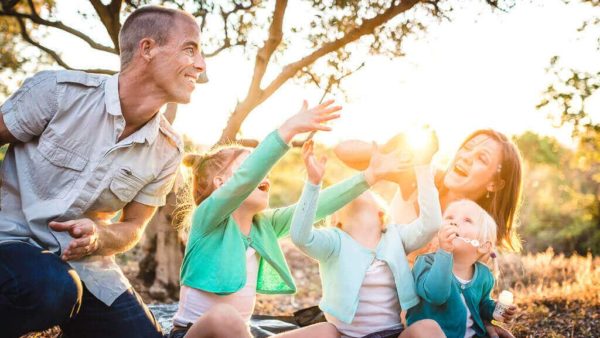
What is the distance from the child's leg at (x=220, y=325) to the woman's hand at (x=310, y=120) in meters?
0.73

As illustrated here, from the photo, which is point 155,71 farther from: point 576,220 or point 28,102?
point 576,220

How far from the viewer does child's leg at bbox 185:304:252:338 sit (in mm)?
2543

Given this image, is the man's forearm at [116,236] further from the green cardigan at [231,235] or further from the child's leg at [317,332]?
the child's leg at [317,332]

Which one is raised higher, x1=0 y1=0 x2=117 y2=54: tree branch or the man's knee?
x1=0 y1=0 x2=117 y2=54: tree branch

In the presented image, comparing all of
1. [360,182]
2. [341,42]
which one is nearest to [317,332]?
[360,182]

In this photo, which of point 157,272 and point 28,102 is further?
point 157,272

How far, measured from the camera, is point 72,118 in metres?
2.81

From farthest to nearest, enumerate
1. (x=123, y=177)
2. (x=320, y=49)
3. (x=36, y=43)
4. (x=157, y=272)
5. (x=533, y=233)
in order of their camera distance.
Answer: (x=533, y=233), (x=157, y=272), (x=36, y=43), (x=320, y=49), (x=123, y=177)

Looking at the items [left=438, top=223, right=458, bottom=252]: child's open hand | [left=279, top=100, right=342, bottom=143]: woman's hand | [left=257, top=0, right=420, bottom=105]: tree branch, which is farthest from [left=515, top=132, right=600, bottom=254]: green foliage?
[left=279, top=100, right=342, bottom=143]: woman's hand

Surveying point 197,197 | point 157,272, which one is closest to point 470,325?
point 197,197

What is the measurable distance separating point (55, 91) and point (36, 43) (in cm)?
359

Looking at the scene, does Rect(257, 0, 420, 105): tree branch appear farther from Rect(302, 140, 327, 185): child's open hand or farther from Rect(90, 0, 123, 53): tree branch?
Rect(302, 140, 327, 185): child's open hand

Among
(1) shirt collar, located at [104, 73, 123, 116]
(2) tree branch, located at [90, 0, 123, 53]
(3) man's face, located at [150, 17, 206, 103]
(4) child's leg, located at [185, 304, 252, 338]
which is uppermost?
(2) tree branch, located at [90, 0, 123, 53]

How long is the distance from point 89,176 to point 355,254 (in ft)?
3.98
